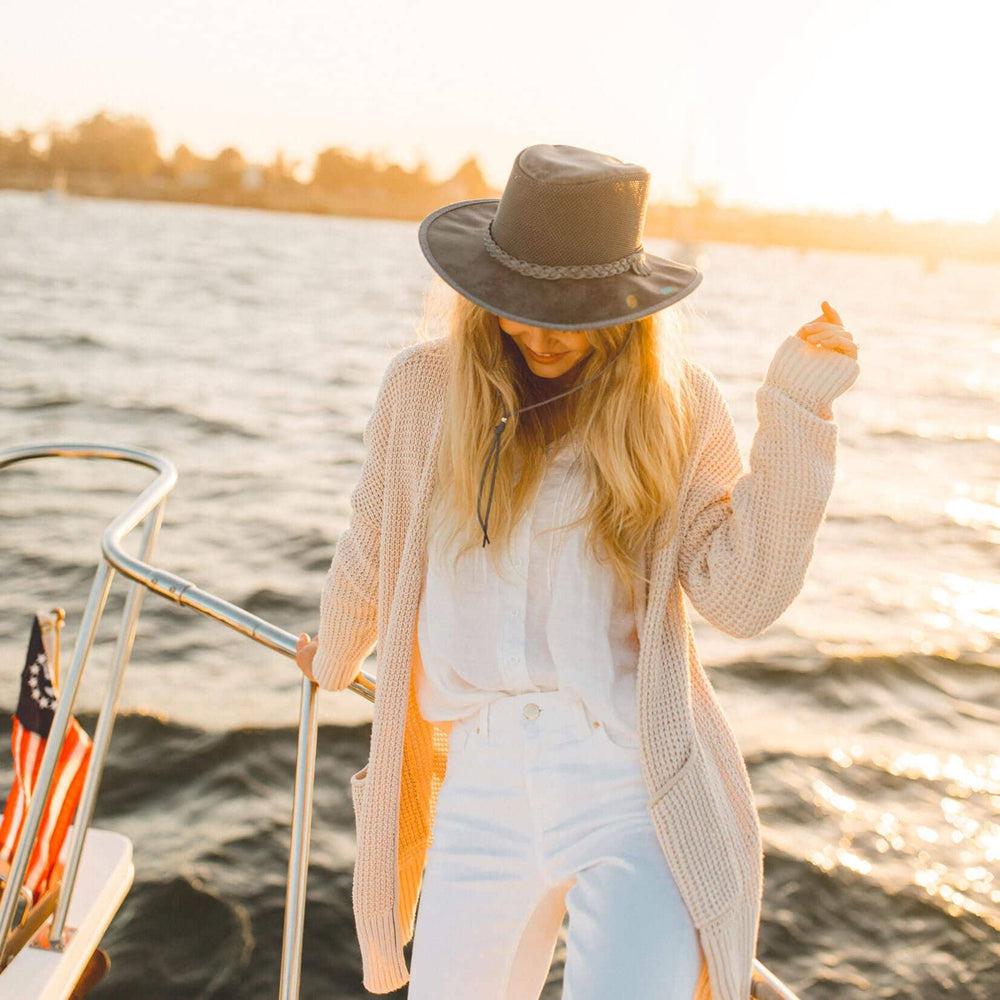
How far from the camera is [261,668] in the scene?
7.13 m

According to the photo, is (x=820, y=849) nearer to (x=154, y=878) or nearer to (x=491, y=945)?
(x=154, y=878)

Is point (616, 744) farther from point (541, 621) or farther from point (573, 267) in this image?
point (573, 267)

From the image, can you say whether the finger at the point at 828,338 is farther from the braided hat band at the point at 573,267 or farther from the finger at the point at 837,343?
the braided hat band at the point at 573,267

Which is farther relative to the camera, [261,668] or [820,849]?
[261,668]

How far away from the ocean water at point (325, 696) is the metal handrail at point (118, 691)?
2.45 ft

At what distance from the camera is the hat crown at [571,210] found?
77.2 inches

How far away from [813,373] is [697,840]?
29.9 inches

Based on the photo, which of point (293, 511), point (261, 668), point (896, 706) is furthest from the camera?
point (293, 511)

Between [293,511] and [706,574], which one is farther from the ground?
[706,574]

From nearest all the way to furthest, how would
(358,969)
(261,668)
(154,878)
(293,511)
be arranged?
(358,969) → (154,878) → (261,668) → (293,511)

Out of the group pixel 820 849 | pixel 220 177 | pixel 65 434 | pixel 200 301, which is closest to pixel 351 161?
pixel 220 177

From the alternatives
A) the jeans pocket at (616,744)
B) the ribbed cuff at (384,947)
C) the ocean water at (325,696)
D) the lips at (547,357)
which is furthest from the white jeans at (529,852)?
the ocean water at (325,696)

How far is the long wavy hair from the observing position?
201 cm

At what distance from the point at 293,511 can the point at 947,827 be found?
248 inches
